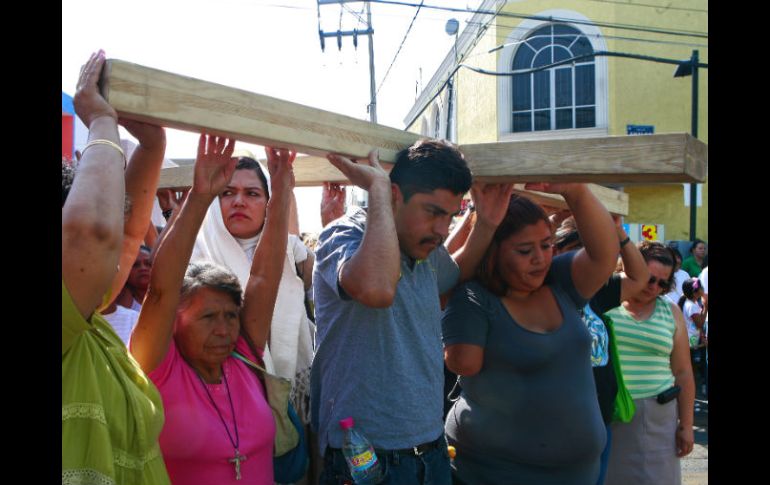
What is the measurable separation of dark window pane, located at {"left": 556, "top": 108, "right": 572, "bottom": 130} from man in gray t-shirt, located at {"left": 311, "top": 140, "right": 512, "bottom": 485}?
1706 centimetres

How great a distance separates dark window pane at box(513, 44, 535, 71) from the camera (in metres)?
18.9

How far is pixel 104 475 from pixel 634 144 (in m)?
1.80

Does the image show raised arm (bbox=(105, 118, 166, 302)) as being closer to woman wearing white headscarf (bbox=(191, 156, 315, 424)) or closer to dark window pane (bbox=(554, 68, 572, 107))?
woman wearing white headscarf (bbox=(191, 156, 315, 424))

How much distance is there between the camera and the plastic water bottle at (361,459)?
6.95 ft

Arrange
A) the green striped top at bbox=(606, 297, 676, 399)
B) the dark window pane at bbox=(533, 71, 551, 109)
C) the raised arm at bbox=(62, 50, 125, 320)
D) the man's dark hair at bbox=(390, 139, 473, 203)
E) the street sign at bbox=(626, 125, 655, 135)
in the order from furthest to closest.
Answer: the dark window pane at bbox=(533, 71, 551, 109)
the street sign at bbox=(626, 125, 655, 135)
the green striped top at bbox=(606, 297, 676, 399)
the man's dark hair at bbox=(390, 139, 473, 203)
the raised arm at bbox=(62, 50, 125, 320)

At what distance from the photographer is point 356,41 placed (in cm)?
2075

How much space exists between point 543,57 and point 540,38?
0.51 m

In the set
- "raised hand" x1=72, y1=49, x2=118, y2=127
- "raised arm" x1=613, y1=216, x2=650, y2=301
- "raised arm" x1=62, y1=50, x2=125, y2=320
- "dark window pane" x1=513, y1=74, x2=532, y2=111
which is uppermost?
"dark window pane" x1=513, y1=74, x2=532, y2=111

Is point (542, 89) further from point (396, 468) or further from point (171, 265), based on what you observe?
point (171, 265)

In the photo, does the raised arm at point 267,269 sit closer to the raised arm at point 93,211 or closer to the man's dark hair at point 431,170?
the man's dark hair at point 431,170

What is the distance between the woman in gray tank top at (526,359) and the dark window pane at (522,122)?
1670cm

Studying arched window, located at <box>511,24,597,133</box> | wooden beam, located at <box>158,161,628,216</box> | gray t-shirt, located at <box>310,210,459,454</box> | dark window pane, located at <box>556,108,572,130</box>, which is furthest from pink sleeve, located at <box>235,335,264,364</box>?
dark window pane, located at <box>556,108,572,130</box>
